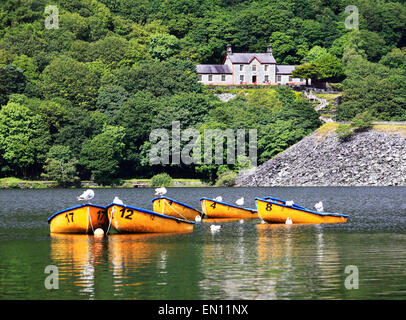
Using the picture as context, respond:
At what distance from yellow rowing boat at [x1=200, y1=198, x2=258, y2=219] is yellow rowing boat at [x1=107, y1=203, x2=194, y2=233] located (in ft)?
53.9

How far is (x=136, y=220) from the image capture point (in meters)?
60.7

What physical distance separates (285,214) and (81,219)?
1964 cm

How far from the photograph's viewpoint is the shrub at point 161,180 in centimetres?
16488

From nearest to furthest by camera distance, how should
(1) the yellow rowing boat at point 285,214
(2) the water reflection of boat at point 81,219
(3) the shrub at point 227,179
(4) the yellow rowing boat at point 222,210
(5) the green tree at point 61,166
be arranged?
1. (2) the water reflection of boat at point 81,219
2. (1) the yellow rowing boat at point 285,214
3. (4) the yellow rowing boat at point 222,210
4. (3) the shrub at point 227,179
5. (5) the green tree at point 61,166

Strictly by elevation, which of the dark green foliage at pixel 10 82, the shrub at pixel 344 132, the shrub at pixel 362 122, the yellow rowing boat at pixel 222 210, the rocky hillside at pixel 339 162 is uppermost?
the dark green foliage at pixel 10 82

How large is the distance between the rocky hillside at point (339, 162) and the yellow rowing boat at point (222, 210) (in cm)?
7110

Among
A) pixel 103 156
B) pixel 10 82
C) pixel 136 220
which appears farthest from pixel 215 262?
pixel 10 82

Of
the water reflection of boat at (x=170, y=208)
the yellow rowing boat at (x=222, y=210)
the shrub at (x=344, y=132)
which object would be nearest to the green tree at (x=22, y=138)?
the shrub at (x=344, y=132)

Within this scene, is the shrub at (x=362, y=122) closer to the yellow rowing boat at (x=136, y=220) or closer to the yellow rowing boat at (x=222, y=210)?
the yellow rowing boat at (x=222, y=210)

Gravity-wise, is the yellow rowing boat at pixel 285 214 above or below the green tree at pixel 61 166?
below

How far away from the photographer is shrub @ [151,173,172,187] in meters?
165

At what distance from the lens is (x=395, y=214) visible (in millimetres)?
82000

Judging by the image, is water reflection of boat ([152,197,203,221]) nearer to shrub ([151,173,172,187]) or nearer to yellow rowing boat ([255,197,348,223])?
yellow rowing boat ([255,197,348,223])

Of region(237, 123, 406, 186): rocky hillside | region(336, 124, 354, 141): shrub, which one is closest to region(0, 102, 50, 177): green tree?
region(237, 123, 406, 186): rocky hillside
